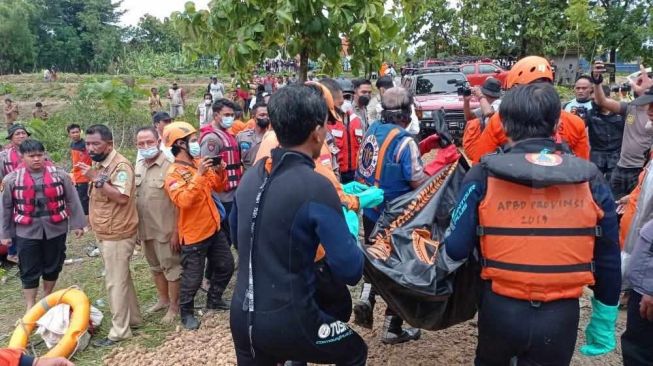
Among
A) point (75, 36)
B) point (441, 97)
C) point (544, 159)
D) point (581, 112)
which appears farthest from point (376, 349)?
point (75, 36)

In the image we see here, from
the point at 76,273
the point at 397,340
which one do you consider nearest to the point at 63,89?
the point at 76,273

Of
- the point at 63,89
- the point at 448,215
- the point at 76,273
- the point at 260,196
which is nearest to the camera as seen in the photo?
the point at 260,196

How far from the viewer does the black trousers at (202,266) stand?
4.76 m

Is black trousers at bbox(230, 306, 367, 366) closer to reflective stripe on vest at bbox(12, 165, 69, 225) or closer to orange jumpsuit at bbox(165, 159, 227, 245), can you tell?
orange jumpsuit at bbox(165, 159, 227, 245)

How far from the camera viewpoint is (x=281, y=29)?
3768 mm

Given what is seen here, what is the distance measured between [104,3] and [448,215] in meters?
61.2

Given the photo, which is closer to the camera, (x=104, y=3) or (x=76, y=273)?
(x=76, y=273)

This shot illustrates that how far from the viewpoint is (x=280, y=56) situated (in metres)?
4.23

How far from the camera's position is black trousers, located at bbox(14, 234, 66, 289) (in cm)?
518

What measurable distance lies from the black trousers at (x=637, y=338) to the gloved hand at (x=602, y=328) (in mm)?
201

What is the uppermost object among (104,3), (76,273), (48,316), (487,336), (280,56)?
(104,3)

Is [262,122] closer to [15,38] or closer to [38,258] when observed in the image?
[38,258]

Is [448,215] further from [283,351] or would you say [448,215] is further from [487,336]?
[283,351]

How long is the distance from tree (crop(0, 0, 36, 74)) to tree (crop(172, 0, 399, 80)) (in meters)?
48.7
